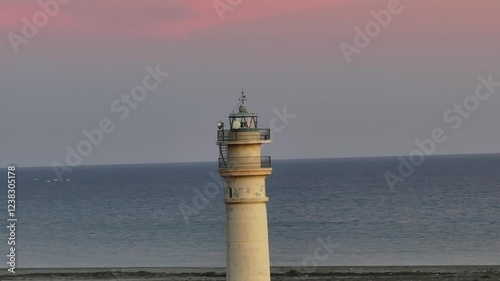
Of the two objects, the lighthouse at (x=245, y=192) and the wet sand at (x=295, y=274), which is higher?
the lighthouse at (x=245, y=192)

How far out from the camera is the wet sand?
2110 inches

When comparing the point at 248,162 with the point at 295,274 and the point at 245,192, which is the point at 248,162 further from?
the point at 295,274

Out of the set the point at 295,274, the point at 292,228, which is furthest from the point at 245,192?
the point at 292,228

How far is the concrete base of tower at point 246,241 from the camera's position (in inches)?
1015

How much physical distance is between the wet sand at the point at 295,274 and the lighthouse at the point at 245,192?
26882 mm

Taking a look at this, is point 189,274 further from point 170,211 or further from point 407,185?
point 407,185

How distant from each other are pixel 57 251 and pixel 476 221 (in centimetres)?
4319

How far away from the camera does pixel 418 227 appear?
98875 millimetres

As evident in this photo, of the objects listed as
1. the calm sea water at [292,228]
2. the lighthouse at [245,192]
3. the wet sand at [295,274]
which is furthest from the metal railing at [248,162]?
the calm sea water at [292,228]

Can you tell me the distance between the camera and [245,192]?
1008 inches

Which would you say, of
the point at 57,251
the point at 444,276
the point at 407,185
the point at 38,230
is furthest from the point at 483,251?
the point at 407,185

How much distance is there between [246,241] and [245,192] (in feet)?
3.98

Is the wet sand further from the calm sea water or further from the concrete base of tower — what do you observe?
the concrete base of tower

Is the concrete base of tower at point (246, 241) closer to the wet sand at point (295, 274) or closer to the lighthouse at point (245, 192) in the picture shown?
the lighthouse at point (245, 192)
